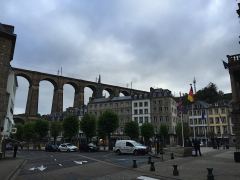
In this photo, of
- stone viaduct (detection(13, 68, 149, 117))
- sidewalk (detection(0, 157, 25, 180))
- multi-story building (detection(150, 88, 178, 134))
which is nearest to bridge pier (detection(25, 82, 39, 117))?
stone viaduct (detection(13, 68, 149, 117))

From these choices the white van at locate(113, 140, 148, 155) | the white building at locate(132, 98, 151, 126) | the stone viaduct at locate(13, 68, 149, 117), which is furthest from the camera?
the stone viaduct at locate(13, 68, 149, 117)

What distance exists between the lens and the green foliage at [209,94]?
12350 centimetres

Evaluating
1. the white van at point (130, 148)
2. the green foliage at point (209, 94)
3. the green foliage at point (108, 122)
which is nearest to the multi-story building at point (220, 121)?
the green foliage at point (209, 94)

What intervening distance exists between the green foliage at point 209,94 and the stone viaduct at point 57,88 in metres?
30.0

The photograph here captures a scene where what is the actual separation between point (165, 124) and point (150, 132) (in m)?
13.1

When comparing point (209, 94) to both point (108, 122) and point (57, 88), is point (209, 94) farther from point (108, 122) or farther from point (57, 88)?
point (108, 122)

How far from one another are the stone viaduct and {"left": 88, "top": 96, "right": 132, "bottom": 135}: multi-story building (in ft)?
45.2

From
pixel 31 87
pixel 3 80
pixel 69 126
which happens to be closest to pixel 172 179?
pixel 3 80

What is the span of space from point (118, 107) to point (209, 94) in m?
46.7

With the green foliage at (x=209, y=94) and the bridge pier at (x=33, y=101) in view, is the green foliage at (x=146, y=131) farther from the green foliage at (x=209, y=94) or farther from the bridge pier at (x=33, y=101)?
the green foliage at (x=209, y=94)

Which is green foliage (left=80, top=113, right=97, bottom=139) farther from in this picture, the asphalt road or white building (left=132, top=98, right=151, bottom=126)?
the asphalt road

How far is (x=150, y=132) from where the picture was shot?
258ft

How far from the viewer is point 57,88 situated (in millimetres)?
113500

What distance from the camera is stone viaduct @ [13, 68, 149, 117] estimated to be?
107125 millimetres
